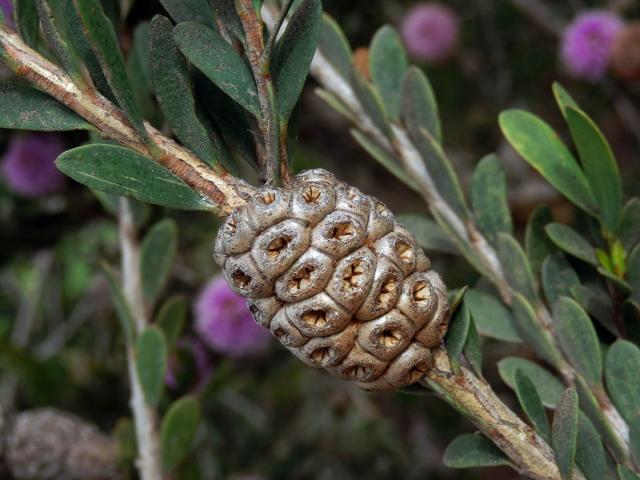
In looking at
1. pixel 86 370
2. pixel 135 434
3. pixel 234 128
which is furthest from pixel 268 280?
pixel 86 370

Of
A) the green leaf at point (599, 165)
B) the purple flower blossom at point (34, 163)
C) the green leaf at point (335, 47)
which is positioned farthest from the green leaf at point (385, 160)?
the purple flower blossom at point (34, 163)

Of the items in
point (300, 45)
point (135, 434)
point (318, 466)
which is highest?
point (300, 45)

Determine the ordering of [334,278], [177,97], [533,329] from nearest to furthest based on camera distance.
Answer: [334,278] < [177,97] < [533,329]

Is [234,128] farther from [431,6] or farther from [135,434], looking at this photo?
[431,6]

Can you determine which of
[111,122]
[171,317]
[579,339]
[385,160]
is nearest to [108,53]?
[111,122]

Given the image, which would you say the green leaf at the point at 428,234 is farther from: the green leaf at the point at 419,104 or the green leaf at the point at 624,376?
the green leaf at the point at 624,376

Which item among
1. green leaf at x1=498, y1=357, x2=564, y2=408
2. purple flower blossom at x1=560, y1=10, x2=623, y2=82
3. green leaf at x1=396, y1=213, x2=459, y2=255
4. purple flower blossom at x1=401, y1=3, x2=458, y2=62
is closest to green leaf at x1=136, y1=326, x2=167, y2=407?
green leaf at x1=396, y1=213, x2=459, y2=255

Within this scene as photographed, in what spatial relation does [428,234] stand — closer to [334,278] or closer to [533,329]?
[533,329]
